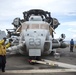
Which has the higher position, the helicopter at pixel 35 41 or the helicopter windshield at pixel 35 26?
the helicopter windshield at pixel 35 26

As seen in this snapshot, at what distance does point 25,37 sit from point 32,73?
4526 mm

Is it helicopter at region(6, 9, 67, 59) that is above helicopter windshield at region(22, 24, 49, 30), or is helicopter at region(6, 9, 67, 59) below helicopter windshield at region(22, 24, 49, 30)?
below

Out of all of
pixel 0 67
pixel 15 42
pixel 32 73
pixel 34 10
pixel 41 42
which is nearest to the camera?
pixel 32 73

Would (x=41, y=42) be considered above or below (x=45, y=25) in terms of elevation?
below

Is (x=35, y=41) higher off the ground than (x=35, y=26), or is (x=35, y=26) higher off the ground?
(x=35, y=26)

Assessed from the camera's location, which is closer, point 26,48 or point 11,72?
point 11,72

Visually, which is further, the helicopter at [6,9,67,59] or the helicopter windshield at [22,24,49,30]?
the helicopter windshield at [22,24,49,30]

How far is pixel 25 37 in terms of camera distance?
16.4 meters

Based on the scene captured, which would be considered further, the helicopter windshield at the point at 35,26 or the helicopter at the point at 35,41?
the helicopter windshield at the point at 35,26

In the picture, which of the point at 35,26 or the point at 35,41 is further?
the point at 35,26

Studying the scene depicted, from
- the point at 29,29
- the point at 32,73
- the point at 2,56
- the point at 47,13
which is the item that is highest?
the point at 47,13

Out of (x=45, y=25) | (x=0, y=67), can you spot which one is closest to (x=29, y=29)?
(x=45, y=25)

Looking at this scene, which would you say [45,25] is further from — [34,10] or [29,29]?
[34,10]

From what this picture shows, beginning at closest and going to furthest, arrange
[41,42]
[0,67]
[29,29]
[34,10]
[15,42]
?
[0,67] → [41,42] → [29,29] → [15,42] → [34,10]
